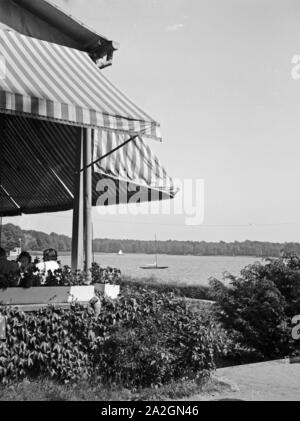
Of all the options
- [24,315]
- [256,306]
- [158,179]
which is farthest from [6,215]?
[24,315]

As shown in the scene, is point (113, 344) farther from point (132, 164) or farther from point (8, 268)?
point (132, 164)

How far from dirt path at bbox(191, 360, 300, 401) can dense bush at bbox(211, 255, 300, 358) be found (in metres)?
0.95

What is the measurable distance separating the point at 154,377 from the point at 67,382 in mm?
992

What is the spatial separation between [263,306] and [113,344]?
360cm

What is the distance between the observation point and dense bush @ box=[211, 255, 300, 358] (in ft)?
28.4

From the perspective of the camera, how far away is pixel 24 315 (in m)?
5.62

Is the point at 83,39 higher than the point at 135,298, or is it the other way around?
the point at 83,39

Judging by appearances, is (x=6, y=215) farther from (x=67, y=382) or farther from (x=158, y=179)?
(x=67, y=382)

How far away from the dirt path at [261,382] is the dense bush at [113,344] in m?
0.42

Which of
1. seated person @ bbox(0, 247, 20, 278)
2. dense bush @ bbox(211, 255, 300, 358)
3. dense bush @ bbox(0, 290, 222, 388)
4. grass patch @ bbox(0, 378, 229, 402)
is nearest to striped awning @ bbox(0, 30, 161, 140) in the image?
seated person @ bbox(0, 247, 20, 278)

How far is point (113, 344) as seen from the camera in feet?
19.6
